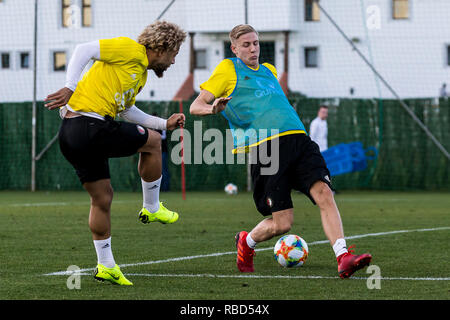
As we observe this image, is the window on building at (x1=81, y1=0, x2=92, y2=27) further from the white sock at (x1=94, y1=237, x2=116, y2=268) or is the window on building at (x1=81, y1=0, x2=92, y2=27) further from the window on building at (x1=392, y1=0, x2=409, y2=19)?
the white sock at (x1=94, y1=237, x2=116, y2=268)

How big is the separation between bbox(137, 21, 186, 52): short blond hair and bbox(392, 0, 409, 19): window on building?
115 feet

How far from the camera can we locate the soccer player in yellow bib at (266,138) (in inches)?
291

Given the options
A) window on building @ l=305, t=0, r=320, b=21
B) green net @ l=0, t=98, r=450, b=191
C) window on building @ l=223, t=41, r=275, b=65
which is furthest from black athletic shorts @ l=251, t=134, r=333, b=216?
window on building @ l=305, t=0, r=320, b=21

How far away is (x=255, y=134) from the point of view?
7.61 m

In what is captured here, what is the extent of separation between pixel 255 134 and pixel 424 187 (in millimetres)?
16031

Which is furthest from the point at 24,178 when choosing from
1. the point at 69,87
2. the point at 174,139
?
the point at 69,87

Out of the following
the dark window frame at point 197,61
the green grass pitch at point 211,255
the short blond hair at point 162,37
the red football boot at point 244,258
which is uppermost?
the dark window frame at point 197,61

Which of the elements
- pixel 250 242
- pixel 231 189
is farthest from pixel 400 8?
pixel 250 242

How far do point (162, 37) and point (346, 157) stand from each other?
15633mm

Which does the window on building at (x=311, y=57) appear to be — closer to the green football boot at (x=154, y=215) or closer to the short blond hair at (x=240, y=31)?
the short blond hair at (x=240, y=31)

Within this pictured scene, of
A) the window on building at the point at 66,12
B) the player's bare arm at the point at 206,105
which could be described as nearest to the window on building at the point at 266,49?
the window on building at the point at 66,12

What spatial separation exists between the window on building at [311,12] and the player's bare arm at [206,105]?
111 feet

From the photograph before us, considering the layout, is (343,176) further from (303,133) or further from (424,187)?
(303,133)

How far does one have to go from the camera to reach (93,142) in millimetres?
6633
